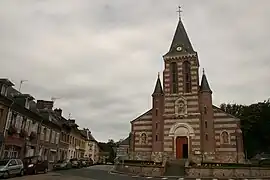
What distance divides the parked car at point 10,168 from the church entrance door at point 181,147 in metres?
21.0

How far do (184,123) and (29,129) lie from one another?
19.8 metres

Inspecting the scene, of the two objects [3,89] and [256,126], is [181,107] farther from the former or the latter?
[3,89]

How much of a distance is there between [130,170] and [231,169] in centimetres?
1039

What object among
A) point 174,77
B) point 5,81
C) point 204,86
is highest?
point 174,77

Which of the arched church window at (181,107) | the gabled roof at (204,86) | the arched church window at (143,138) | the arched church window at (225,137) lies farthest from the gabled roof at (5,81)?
the arched church window at (225,137)

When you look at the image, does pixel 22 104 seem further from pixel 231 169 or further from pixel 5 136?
pixel 231 169

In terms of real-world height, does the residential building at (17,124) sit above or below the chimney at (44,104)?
below

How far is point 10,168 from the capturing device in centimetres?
2109

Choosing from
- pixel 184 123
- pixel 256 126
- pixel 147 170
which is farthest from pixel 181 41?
pixel 147 170

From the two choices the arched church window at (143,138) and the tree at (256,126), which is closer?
the arched church window at (143,138)

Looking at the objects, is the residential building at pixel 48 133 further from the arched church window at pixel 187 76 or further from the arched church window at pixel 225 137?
the arched church window at pixel 225 137

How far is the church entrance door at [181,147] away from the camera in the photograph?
37719 mm

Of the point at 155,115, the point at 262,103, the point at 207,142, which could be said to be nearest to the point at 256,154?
the point at 262,103

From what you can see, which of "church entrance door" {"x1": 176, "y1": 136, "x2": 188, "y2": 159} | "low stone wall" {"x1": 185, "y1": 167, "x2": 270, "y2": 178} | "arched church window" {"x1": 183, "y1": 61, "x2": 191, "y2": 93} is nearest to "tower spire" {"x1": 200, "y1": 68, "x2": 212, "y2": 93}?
"arched church window" {"x1": 183, "y1": 61, "x2": 191, "y2": 93}
